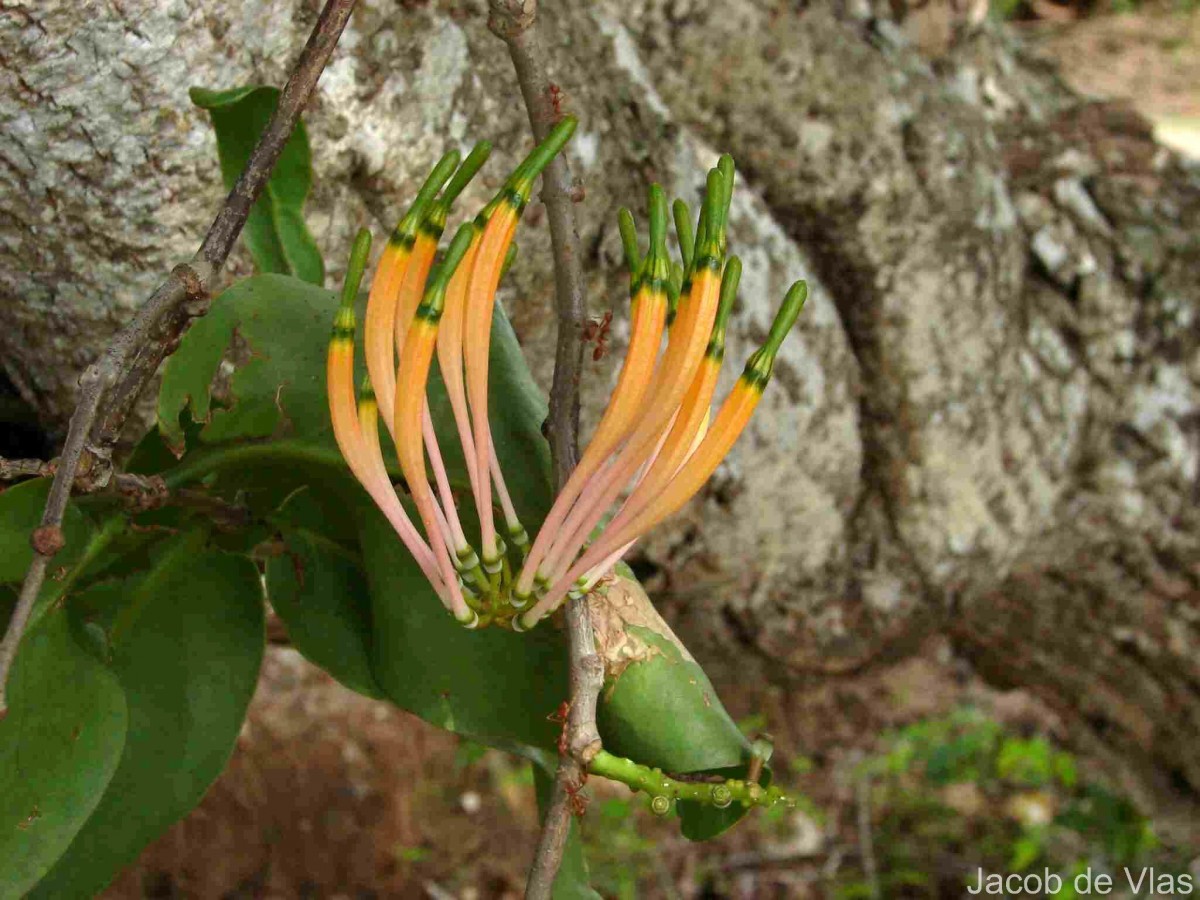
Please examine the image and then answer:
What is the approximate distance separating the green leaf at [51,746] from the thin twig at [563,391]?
0.18 meters

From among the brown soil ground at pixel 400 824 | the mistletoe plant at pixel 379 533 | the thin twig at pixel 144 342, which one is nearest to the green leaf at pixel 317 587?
the mistletoe plant at pixel 379 533

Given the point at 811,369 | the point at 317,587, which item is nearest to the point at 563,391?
the point at 317,587

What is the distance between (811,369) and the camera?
1.00 metres

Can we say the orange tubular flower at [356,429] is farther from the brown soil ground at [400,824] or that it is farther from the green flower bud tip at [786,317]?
the brown soil ground at [400,824]

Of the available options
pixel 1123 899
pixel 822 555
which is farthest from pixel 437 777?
pixel 1123 899

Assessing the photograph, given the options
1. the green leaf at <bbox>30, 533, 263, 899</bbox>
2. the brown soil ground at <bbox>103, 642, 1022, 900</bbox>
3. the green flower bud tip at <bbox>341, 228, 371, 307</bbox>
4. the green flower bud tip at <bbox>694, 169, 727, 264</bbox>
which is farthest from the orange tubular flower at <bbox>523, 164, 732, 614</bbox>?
the brown soil ground at <bbox>103, 642, 1022, 900</bbox>

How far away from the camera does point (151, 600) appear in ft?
1.80

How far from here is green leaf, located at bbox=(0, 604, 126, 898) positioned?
0.45 metres

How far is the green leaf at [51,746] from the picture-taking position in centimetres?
45

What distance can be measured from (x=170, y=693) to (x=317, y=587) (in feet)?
0.25

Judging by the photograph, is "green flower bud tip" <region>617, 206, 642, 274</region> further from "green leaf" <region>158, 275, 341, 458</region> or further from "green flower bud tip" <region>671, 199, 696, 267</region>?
"green leaf" <region>158, 275, 341, 458</region>

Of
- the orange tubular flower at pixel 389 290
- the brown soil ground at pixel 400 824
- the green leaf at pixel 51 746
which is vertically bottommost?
the brown soil ground at pixel 400 824

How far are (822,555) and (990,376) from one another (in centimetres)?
21

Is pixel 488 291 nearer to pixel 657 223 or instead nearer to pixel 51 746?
pixel 657 223
